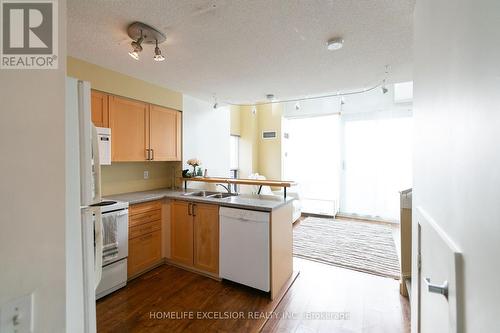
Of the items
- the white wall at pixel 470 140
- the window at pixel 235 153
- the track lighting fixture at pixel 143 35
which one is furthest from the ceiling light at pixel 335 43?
the window at pixel 235 153

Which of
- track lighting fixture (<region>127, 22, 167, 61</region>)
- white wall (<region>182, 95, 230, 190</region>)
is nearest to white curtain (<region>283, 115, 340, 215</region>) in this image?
white wall (<region>182, 95, 230, 190</region>)

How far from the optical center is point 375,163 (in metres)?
5.11

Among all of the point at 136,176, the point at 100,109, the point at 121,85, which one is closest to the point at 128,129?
the point at 100,109

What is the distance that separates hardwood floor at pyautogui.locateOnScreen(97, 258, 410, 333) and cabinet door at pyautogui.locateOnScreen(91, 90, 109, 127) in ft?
6.28

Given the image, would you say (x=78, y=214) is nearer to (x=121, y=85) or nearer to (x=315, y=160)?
(x=121, y=85)

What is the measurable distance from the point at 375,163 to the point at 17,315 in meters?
5.74

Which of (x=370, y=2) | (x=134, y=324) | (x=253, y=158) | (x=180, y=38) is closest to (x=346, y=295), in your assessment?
(x=134, y=324)

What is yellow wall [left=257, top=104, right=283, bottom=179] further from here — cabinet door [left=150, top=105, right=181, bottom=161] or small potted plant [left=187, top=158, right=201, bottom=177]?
cabinet door [left=150, top=105, right=181, bottom=161]

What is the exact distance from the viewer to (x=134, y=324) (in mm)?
1951

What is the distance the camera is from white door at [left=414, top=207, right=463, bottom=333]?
2.32 ft

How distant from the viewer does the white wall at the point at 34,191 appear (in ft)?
1.89

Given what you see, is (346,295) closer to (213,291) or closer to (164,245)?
(213,291)

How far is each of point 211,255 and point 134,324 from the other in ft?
3.21

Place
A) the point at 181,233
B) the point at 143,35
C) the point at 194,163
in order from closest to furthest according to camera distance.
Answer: the point at 143,35, the point at 181,233, the point at 194,163
